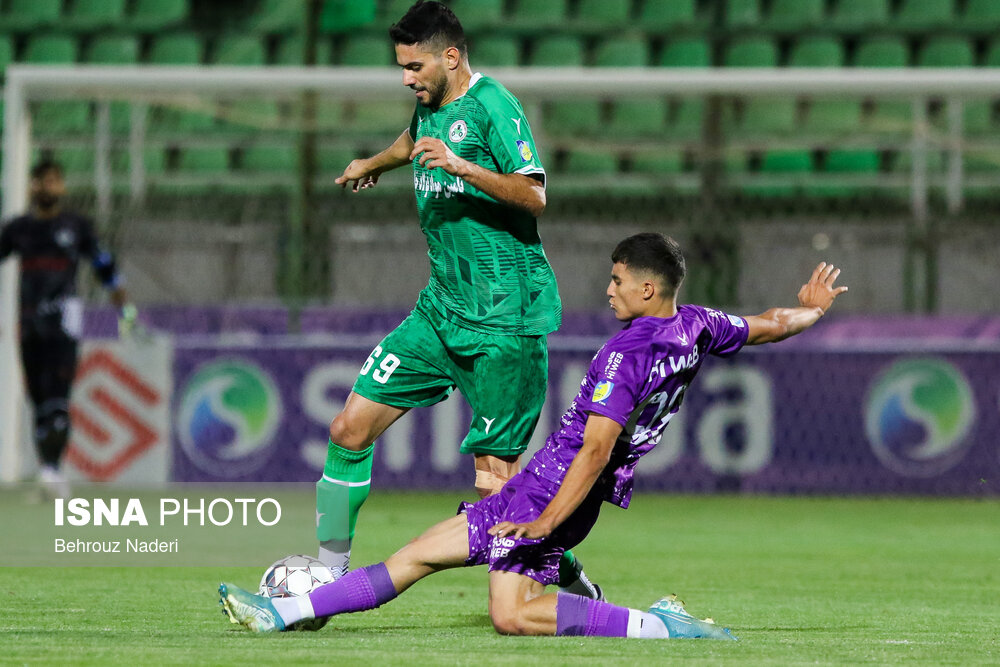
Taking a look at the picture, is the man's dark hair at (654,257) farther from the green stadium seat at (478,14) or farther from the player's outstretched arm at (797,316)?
the green stadium seat at (478,14)

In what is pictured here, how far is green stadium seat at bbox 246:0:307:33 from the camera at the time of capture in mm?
13883

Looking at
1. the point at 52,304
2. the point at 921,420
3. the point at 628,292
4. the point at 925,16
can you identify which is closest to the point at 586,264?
the point at 921,420

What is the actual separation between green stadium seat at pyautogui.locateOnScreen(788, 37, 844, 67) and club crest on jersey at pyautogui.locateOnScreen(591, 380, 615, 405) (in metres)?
9.92

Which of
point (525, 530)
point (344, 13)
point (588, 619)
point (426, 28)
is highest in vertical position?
point (344, 13)

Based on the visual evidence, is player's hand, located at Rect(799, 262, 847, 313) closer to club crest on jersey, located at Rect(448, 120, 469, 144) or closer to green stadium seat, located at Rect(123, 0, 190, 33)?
club crest on jersey, located at Rect(448, 120, 469, 144)

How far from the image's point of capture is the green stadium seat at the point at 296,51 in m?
13.6

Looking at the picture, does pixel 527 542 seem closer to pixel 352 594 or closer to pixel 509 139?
pixel 352 594

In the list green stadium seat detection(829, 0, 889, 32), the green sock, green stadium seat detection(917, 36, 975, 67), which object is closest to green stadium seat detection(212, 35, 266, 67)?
green stadium seat detection(829, 0, 889, 32)

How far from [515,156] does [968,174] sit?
260 inches

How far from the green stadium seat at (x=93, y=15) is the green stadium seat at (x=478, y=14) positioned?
3.13 metres

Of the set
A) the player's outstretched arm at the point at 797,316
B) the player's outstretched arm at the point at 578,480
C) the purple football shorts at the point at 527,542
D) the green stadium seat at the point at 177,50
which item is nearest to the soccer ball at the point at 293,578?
the purple football shorts at the point at 527,542

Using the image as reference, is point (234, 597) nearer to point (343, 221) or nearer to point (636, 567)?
point (636, 567)

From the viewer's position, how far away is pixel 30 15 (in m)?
13.8

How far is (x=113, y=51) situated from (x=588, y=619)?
10.7m
